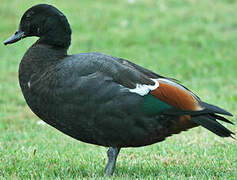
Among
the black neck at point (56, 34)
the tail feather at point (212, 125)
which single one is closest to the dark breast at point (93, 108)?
the tail feather at point (212, 125)

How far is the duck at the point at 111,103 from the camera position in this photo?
428 cm

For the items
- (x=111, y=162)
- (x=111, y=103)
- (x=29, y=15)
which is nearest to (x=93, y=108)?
(x=111, y=103)

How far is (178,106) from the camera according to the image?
4.36m

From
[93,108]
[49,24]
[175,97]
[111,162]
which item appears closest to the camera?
[93,108]

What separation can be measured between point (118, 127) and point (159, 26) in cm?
879

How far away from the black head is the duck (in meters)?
0.33

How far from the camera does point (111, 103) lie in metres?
4.27

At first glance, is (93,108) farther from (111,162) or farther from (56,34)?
(56,34)

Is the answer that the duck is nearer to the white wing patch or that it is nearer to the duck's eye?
the white wing patch

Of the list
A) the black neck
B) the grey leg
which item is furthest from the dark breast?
the black neck

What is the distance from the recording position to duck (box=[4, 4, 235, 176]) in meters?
4.28

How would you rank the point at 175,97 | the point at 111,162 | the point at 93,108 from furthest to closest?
the point at 111,162 → the point at 175,97 → the point at 93,108

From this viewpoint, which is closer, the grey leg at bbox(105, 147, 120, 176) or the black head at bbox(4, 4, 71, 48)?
the grey leg at bbox(105, 147, 120, 176)

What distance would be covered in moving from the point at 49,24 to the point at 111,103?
112 cm
